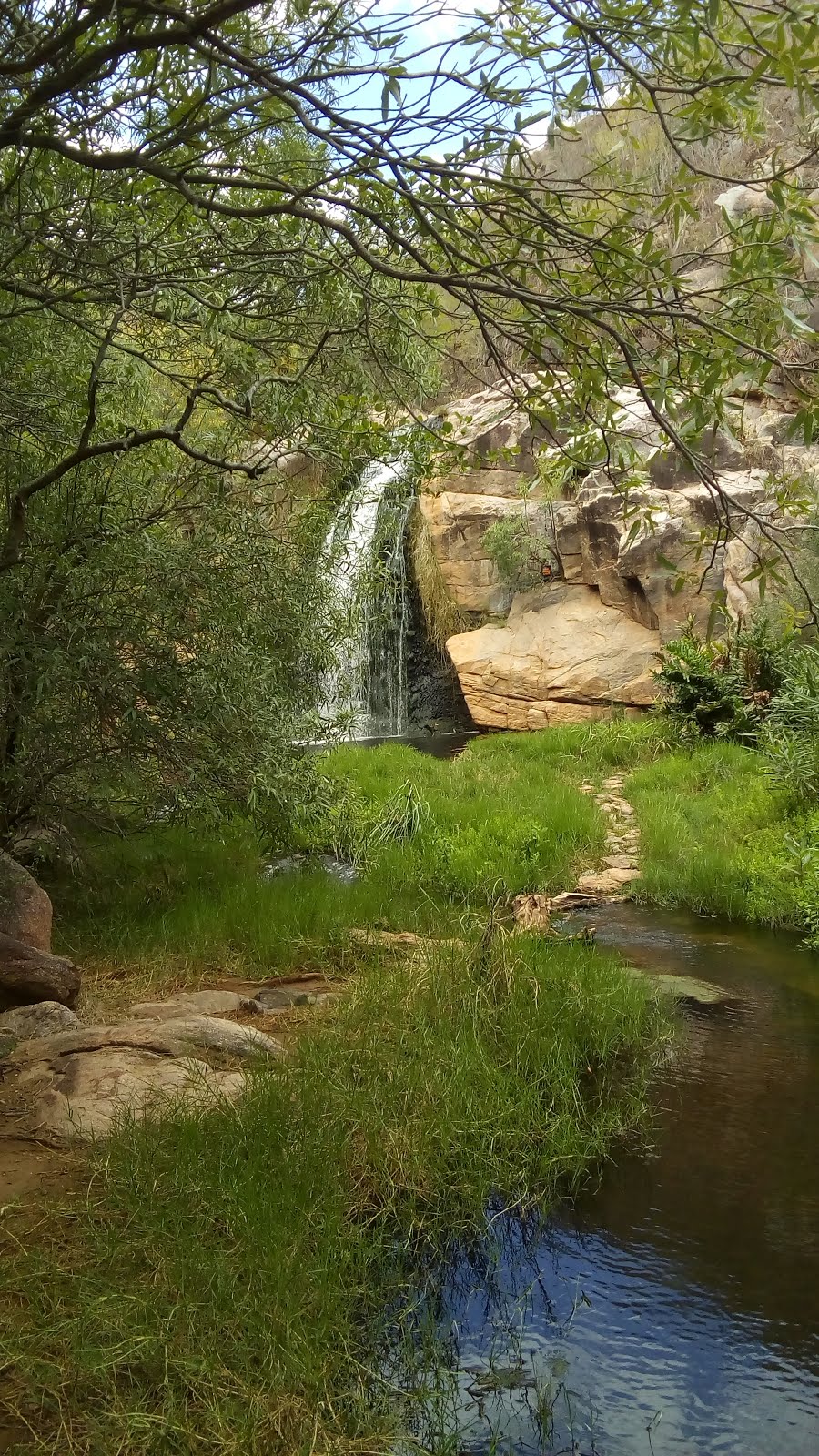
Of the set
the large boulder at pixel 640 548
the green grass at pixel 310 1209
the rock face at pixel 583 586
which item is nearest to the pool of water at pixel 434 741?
the rock face at pixel 583 586

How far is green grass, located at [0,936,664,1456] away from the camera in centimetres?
278

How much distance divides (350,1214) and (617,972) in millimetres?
2629

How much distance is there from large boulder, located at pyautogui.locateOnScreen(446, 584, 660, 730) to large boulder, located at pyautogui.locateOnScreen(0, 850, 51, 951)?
10638 mm

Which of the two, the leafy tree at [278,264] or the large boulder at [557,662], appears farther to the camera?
the large boulder at [557,662]

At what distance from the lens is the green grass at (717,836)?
8180 mm

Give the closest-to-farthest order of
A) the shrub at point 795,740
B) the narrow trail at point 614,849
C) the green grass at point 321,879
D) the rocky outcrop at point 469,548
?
the green grass at point 321,879, the narrow trail at point 614,849, the shrub at point 795,740, the rocky outcrop at point 469,548

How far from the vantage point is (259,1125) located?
390cm

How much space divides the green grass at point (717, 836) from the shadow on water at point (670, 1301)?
2873 mm

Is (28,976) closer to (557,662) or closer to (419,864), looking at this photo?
(419,864)

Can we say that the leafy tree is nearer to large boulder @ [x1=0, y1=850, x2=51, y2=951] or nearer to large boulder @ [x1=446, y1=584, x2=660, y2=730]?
large boulder @ [x1=0, y1=850, x2=51, y2=951]

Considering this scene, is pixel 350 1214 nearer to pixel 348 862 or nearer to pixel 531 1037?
pixel 531 1037

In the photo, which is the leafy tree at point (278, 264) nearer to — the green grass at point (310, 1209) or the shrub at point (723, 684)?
the green grass at point (310, 1209)

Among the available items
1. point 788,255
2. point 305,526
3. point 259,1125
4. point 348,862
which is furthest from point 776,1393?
point 348,862

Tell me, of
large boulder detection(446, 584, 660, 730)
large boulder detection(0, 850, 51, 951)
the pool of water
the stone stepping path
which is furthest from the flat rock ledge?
large boulder detection(446, 584, 660, 730)
